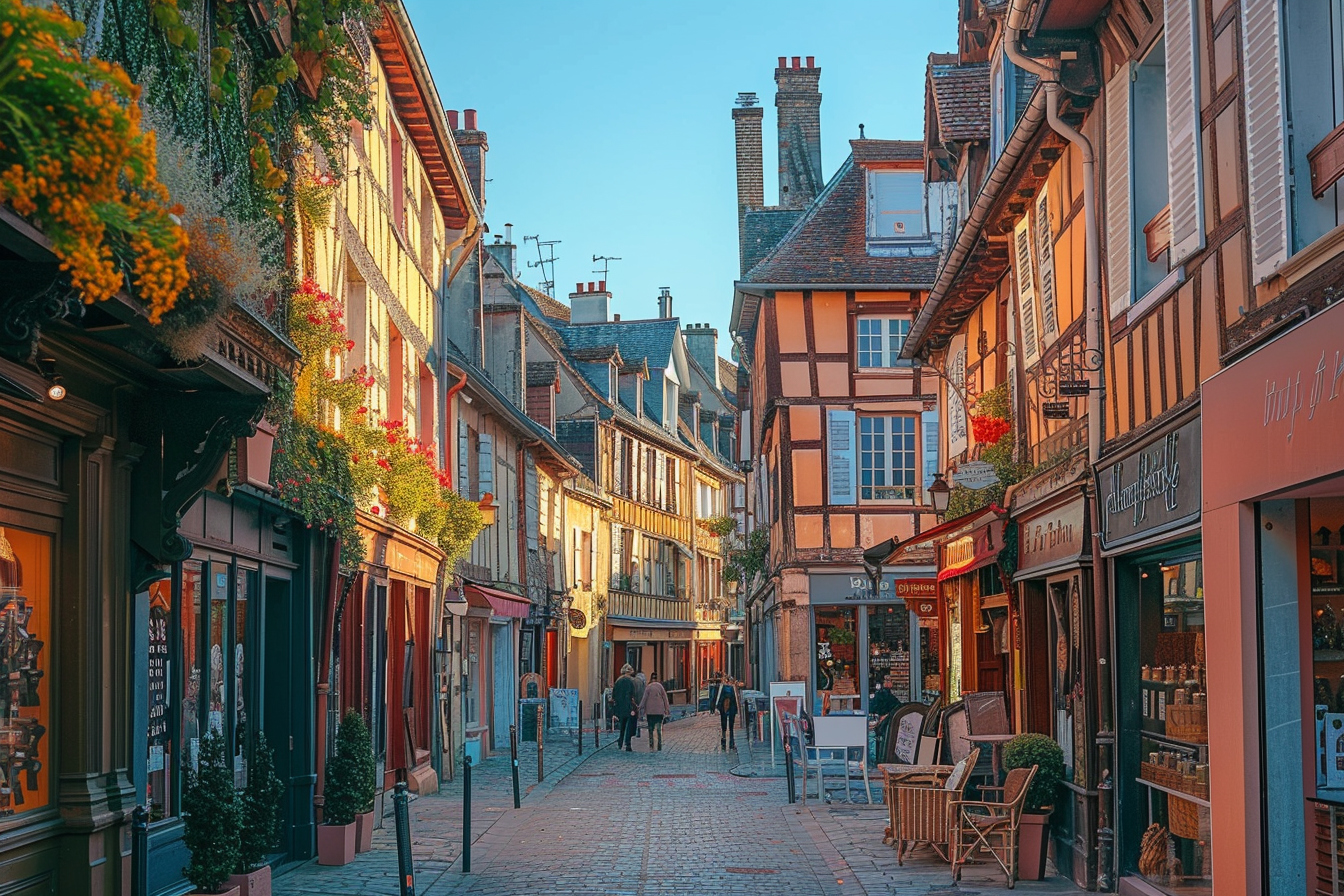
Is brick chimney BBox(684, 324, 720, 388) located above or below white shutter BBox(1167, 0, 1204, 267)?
above

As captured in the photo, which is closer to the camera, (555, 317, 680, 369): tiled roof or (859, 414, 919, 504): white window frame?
(859, 414, 919, 504): white window frame

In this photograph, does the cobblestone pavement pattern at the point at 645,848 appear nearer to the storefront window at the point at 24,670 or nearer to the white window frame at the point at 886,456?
the storefront window at the point at 24,670

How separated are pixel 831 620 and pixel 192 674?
17872 millimetres

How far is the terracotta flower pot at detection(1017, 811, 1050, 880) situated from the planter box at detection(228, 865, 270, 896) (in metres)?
5.35

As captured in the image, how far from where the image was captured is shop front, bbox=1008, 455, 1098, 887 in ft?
36.6

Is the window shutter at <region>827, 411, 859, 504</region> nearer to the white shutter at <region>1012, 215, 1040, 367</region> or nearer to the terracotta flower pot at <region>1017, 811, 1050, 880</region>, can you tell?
the white shutter at <region>1012, 215, 1040, 367</region>

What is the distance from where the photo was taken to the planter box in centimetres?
888

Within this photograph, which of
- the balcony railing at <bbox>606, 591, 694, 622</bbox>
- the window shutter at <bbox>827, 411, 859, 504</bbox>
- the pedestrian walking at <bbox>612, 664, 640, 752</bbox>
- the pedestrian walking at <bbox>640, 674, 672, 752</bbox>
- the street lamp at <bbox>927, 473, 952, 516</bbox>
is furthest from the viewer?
the balcony railing at <bbox>606, 591, 694, 622</bbox>

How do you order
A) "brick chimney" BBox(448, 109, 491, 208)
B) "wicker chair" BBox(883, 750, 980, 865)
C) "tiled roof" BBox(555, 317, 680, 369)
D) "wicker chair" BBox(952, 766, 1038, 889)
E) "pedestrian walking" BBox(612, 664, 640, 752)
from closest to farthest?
1. "wicker chair" BBox(952, 766, 1038, 889)
2. "wicker chair" BBox(883, 750, 980, 865)
3. "brick chimney" BBox(448, 109, 491, 208)
4. "pedestrian walking" BBox(612, 664, 640, 752)
5. "tiled roof" BBox(555, 317, 680, 369)

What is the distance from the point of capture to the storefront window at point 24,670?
7.01 m

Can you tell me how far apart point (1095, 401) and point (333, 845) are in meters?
6.70

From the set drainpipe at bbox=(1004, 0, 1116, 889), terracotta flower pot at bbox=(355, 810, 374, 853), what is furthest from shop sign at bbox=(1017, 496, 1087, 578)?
terracotta flower pot at bbox=(355, 810, 374, 853)

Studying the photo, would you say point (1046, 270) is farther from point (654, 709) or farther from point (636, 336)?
point (636, 336)

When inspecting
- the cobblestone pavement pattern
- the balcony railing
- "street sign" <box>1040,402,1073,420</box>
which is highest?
"street sign" <box>1040,402,1073,420</box>
